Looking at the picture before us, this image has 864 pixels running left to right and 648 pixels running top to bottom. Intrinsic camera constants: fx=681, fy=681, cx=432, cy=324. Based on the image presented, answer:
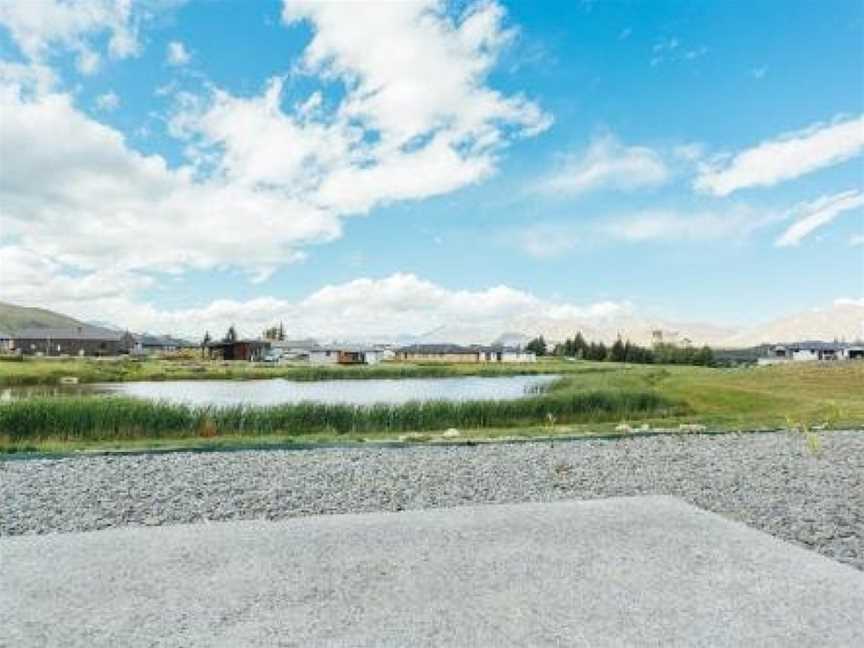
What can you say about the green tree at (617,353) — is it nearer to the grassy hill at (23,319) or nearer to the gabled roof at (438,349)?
the gabled roof at (438,349)

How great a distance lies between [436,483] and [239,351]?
76515mm

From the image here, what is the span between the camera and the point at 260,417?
14367mm

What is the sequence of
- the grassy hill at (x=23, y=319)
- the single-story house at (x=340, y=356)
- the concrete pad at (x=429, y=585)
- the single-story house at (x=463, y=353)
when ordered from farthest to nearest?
the grassy hill at (x=23, y=319)
the single-story house at (x=463, y=353)
the single-story house at (x=340, y=356)
the concrete pad at (x=429, y=585)

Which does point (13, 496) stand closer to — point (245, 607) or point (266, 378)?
point (245, 607)

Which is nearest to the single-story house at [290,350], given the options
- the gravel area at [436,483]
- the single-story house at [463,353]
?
the single-story house at [463,353]

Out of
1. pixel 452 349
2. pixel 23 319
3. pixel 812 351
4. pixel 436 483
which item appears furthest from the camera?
pixel 23 319

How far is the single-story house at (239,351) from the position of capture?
8062 centimetres

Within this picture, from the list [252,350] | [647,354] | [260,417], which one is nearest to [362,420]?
[260,417]

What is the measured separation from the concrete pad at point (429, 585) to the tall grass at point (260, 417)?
830 cm

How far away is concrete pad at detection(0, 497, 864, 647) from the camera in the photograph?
3615mm

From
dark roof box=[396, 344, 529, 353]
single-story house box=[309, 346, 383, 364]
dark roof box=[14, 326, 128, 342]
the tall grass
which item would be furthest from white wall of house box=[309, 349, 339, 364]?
the tall grass

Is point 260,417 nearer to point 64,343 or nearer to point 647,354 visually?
point 647,354

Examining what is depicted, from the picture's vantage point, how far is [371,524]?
18.7 feet

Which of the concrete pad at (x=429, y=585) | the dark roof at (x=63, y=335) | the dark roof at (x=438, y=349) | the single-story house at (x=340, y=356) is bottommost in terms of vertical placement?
the concrete pad at (x=429, y=585)
